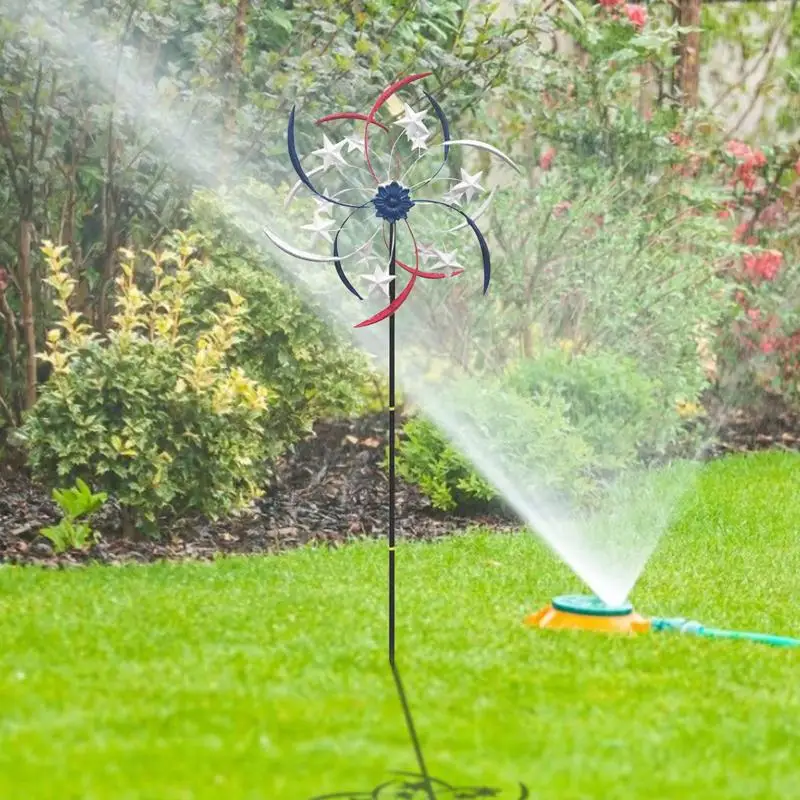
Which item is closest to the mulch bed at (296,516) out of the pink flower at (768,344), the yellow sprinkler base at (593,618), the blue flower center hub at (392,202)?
the yellow sprinkler base at (593,618)

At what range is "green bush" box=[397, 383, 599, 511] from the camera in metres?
7.15

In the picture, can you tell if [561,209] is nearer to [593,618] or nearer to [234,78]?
[234,78]

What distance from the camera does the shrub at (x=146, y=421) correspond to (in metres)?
5.91

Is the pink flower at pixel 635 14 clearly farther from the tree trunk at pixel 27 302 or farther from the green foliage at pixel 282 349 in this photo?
the tree trunk at pixel 27 302

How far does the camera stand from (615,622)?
15.1 ft

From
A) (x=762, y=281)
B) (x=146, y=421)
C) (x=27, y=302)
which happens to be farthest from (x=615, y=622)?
(x=762, y=281)

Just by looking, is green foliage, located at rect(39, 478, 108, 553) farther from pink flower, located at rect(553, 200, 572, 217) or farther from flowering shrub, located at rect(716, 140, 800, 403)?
flowering shrub, located at rect(716, 140, 800, 403)

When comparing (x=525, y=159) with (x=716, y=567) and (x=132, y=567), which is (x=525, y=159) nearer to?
(x=716, y=567)

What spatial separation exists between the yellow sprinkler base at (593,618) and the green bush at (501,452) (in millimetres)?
2393

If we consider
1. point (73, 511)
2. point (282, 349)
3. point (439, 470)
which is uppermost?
point (282, 349)

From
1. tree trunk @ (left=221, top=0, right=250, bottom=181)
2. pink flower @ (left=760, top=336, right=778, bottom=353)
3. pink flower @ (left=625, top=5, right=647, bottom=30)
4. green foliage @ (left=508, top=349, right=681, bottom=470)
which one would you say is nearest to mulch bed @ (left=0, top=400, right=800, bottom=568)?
green foliage @ (left=508, top=349, right=681, bottom=470)

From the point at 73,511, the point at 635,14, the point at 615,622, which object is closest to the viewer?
the point at 615,622

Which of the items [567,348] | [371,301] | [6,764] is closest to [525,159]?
[567,348]

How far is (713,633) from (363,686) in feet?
4.32
